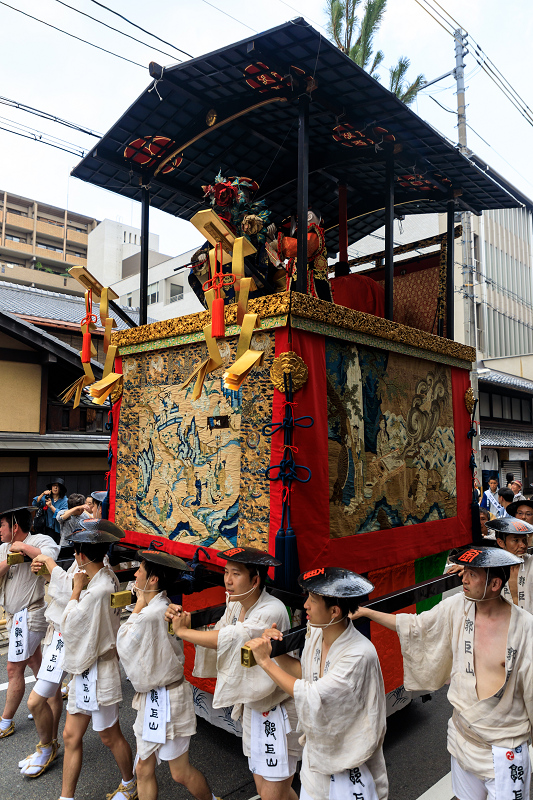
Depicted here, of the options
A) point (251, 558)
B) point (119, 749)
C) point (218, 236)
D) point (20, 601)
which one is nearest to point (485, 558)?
point (251, 558)

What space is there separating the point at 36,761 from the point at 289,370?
3678 millimetres

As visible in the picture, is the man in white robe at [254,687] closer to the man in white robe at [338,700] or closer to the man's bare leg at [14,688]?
the man in white robe at [338,700]

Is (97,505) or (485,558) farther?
(97,505)

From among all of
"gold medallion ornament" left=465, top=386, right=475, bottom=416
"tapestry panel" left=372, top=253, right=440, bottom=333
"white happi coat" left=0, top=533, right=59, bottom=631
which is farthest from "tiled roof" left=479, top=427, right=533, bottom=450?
"white happi coat" left=0, top=533, right=59, bottom=631

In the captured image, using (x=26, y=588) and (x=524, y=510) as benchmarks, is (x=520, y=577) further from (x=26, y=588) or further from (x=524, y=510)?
(x=26, y=588)

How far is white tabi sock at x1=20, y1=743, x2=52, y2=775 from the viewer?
415 centimetres

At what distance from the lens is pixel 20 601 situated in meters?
4.93

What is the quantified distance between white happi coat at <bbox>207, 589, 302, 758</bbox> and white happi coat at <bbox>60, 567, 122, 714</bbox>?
99 cm

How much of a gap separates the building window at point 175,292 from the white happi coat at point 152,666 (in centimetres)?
3054

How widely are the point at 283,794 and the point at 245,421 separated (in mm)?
2500

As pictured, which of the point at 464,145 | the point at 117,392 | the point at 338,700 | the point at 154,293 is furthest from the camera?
the point at 154,293

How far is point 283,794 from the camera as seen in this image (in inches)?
127

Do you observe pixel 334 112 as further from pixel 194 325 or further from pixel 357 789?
pixel 357 789

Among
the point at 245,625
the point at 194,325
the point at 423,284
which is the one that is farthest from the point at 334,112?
the point at 245,625
